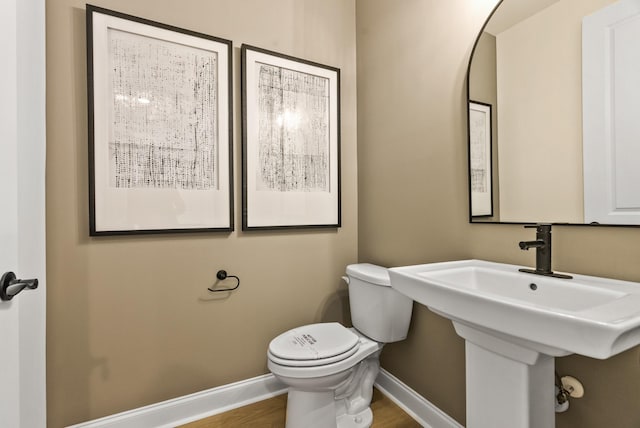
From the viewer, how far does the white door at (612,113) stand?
0.90 meters

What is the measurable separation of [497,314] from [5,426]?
137cm

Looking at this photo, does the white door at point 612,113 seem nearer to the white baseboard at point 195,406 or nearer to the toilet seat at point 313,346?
the toilet seat at point 313,346

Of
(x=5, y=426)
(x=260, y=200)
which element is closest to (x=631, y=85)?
(x=260, y=200)

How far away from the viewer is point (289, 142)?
1851 mm

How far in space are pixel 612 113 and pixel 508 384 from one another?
889 millimetres

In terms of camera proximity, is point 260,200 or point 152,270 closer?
point 152,270

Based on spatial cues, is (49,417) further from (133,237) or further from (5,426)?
(133,237)

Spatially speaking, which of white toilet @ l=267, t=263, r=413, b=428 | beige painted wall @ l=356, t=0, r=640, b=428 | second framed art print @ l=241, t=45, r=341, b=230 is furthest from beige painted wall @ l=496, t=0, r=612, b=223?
second framed art print @ l=241, t=45, r=341, b=230

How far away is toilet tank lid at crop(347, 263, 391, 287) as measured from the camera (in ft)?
5.11

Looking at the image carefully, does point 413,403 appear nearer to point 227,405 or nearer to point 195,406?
point 227,405

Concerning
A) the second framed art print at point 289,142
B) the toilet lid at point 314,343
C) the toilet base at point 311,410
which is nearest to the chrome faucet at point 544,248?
the toilet lid at point 314,343

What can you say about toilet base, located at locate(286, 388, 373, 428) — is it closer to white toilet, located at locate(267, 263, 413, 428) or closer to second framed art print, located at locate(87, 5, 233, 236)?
white toilet, located at locate(267, 263, 413, 428)

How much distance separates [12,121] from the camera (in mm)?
944

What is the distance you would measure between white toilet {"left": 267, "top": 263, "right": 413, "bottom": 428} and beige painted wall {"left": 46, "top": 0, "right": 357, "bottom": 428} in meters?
0.32
